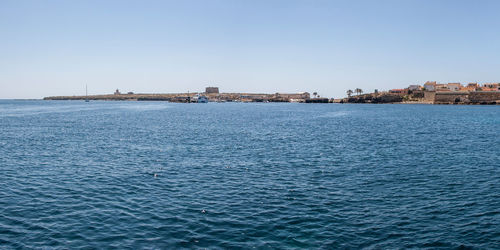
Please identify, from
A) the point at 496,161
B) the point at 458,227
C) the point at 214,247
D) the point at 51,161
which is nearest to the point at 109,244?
the point at 214,247

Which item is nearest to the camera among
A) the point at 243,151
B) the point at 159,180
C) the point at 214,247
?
the point at 214,247

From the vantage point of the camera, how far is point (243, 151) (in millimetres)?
45562

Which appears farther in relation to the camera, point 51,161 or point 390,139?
point 390,139

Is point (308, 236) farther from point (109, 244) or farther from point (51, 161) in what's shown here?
point (51, 161)

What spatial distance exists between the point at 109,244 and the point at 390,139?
50.9 meters

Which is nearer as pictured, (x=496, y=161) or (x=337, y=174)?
(x=337, y=174)

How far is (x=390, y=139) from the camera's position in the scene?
192 ft

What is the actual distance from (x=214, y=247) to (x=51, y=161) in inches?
1127

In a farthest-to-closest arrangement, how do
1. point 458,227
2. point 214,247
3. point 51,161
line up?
point 51,161 < point 458,227 < point 214,247

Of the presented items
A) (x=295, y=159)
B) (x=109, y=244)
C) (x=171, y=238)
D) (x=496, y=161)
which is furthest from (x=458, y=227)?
(x=496, y=161)

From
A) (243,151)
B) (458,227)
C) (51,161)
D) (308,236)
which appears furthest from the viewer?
(243,151)

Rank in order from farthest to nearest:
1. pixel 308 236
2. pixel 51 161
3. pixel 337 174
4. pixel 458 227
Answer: pixel 51 161 < pixel 337 174 < pixel 458 227 < pixel 308 236

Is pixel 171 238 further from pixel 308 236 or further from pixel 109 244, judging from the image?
pixel 308 236

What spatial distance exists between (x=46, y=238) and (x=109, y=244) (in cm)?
350
